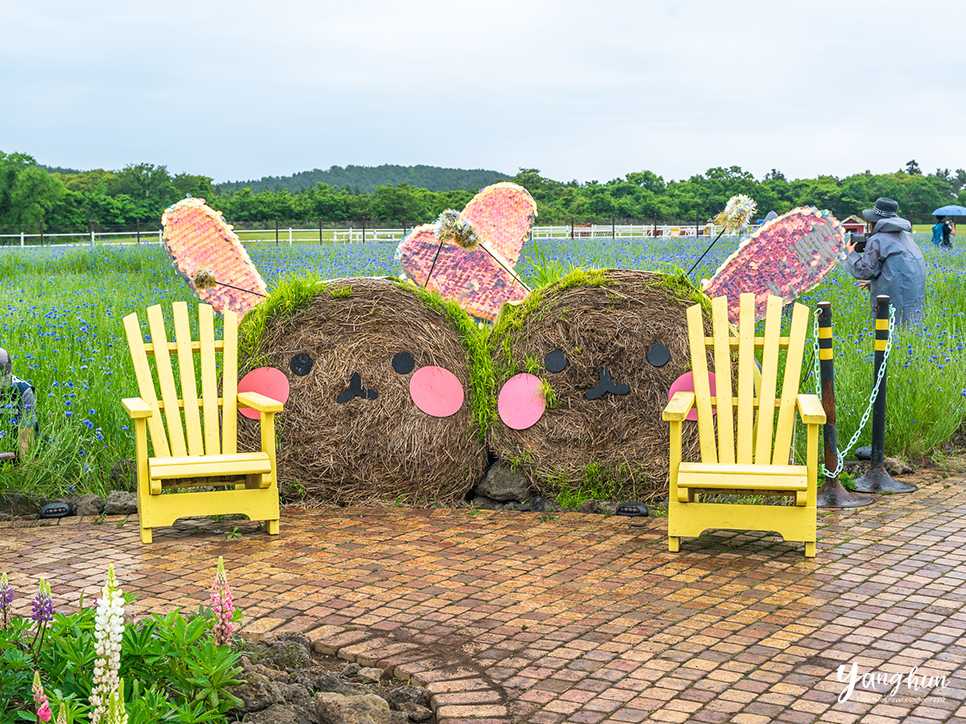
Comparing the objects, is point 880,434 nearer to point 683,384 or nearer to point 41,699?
point 683,384

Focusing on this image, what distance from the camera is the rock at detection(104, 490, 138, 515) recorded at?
18.7ft

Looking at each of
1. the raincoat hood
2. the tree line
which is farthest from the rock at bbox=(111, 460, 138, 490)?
the tree line

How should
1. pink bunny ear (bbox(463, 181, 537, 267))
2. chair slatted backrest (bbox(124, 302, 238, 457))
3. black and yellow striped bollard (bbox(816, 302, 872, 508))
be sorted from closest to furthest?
chair slatted backrest (bbox(124, 302, 238, 457)), black and yellow striped bollard (bbox(816, 302, 872, 508)), pink bunny ear (bbox(463, 181, 537, 267))

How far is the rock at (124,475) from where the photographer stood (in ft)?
20.2

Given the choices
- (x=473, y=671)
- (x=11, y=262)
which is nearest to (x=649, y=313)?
(x=473, y=671)

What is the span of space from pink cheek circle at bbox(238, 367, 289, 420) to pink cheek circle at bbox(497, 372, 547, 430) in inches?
51.9

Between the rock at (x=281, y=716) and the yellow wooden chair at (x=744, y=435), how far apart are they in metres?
2.36

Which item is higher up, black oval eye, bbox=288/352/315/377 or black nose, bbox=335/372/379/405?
black oval eye, bbox=288/352/315/377

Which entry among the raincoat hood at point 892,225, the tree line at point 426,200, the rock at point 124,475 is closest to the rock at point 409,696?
the rock at point 124,475

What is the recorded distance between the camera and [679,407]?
16.0 ft

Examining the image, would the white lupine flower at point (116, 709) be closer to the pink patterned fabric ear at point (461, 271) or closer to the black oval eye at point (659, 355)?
the black oval eye at point (659, 355)

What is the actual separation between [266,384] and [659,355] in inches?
92.4

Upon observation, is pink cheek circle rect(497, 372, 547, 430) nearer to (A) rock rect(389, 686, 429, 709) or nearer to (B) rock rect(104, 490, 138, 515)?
(B) rock rect(104, 490, 138, 515)

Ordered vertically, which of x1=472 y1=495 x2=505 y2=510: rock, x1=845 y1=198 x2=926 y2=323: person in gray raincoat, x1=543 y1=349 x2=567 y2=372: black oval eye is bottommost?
x1=472 y1=495 x2=505 y2=510: rock
